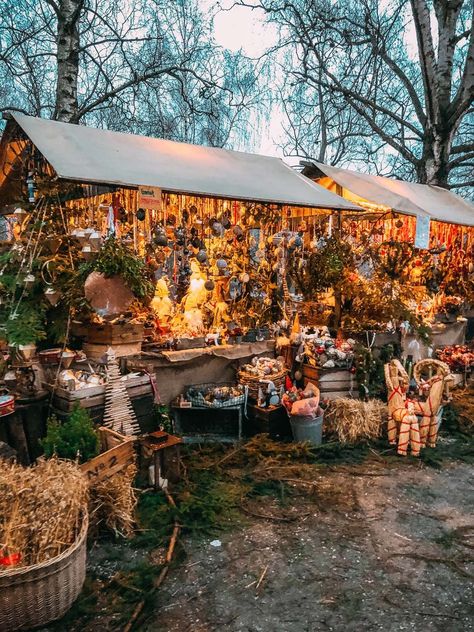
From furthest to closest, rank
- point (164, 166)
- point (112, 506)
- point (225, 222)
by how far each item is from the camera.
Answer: point (225, 222)
point (164, 166)
point (112, 506)

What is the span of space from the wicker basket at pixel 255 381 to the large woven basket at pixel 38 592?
9.69ft

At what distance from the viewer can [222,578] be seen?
9.62 ft

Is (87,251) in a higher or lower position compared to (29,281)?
higher

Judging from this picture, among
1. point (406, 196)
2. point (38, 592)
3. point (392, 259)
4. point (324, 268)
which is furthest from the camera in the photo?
point (406, 196)

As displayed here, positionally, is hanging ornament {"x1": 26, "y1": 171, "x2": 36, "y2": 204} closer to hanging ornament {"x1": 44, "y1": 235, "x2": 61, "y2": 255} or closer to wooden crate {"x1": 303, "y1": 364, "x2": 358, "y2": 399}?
hanging ornament {"x1": 44, "y1": 235, "x2": 61, "y2": 255}

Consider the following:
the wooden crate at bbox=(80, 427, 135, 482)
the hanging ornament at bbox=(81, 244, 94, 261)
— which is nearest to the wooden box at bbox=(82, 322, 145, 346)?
the hanging ornament at bbox=(81, 244, 94, 261)

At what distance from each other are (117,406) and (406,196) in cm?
568

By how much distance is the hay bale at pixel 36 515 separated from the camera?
2.46 meters

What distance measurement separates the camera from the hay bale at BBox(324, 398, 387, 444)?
16.8ft

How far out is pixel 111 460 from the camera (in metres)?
3.41

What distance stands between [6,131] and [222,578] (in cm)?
476

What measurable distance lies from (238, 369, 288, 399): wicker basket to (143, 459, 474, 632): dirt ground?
1.41 meters

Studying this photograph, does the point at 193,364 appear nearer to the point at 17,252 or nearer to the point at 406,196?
the point at 17,252

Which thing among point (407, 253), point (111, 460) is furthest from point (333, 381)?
point (111, 460)
